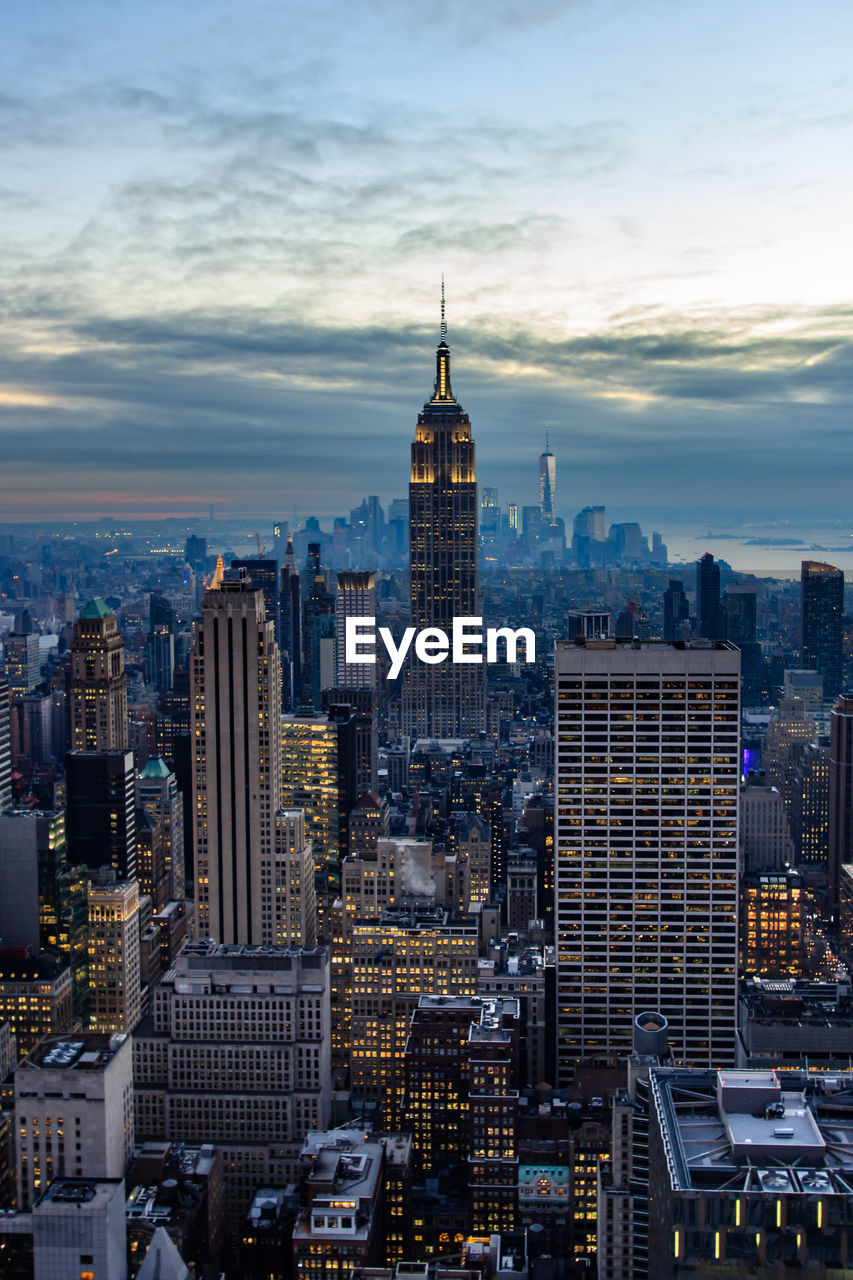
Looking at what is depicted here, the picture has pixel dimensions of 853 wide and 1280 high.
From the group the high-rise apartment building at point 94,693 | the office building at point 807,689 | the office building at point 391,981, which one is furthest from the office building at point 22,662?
the office building at point 391,981

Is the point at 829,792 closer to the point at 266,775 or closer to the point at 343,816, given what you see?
the point at 343,816

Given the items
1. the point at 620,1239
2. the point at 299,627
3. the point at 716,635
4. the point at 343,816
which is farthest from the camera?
the point at 299,627

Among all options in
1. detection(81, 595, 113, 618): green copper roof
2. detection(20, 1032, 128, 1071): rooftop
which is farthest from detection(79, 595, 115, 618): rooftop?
detection(20, 1032, 128, 1071): rooftop

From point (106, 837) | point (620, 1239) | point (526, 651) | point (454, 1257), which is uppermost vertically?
point (526, 651)

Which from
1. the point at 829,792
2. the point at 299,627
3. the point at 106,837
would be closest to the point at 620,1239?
the point at 106,837

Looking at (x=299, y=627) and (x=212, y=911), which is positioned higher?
(x=299, y=627)
